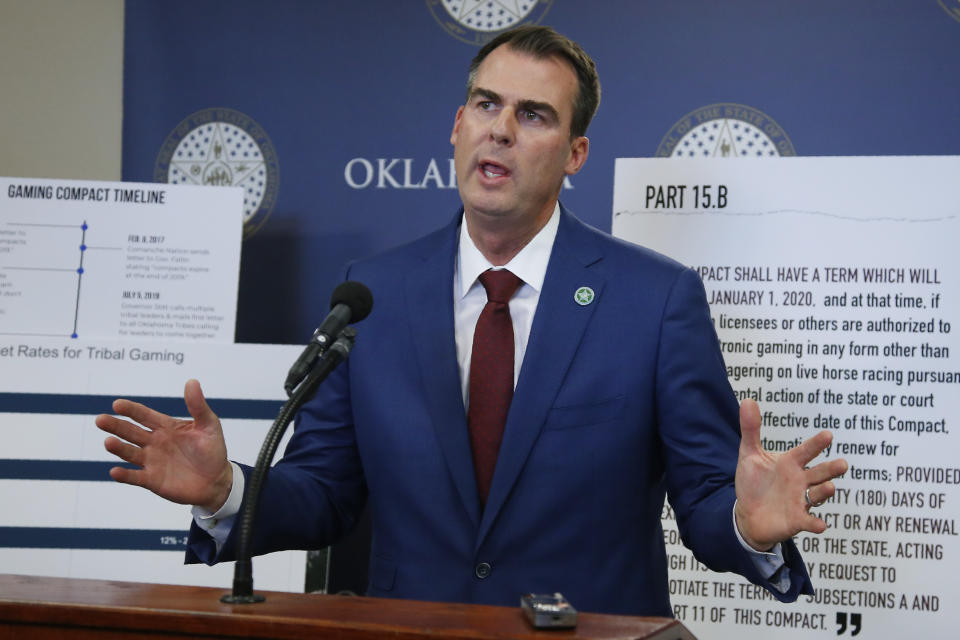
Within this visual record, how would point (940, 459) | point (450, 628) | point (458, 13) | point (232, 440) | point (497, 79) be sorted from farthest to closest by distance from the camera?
point (458, 13), point (232, 440), point (940, 459), point (497, 79), point (450, 628)

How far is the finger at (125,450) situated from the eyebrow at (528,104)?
1.11 metres

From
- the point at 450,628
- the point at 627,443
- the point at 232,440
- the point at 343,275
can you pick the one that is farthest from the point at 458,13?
the point at 450,628

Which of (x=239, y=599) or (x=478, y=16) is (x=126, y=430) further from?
(x=478, y=16)

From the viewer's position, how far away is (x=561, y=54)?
89.0 inches

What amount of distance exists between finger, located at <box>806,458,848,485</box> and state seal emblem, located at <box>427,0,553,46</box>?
6.96 ft

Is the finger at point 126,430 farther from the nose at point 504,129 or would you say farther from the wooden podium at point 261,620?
the nose at point 504,129

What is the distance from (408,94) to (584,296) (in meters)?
1.47

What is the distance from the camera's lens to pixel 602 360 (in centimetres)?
204

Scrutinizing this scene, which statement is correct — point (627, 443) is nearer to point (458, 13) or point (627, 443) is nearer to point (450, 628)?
point (450, 628)

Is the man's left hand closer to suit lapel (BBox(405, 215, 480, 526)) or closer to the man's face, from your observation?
suit lapel (BBox(405, 215, 480, 526))

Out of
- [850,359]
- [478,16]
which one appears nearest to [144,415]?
[850,359]

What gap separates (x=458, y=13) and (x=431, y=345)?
162 cm

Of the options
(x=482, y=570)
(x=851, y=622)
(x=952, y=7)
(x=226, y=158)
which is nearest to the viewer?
(x=482, y=570)

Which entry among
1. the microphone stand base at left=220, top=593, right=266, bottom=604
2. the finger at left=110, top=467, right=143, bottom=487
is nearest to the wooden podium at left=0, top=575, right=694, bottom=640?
the microphone stand base at left=220, top=593, right=266, bottom=604
